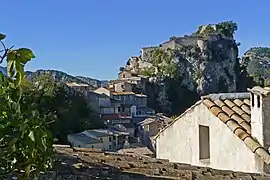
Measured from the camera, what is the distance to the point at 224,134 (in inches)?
289

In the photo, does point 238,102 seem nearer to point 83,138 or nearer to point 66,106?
point 83,138

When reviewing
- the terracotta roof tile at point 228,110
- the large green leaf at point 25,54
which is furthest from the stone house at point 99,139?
the large green leaf at point 25,54

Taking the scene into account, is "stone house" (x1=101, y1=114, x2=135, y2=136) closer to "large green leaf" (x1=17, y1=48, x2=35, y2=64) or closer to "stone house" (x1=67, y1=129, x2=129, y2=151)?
"stone house" (x1=67, y1=129, x2=129, y2=151)

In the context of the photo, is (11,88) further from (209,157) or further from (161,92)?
(161,92)

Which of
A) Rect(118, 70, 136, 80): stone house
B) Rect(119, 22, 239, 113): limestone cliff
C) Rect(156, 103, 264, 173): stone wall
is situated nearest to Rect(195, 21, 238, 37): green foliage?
Rect(119, 22, 239, 113): limestone cliff

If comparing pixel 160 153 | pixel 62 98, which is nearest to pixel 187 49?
pixel 62 98

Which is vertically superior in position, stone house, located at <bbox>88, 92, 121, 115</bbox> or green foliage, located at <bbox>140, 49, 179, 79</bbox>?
green foliage, located at <bbox>140, 49, 179, 79</bbox>

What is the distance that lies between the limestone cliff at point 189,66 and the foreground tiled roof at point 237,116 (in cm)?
7869

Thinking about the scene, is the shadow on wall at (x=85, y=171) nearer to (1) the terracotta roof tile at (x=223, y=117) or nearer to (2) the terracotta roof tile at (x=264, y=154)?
(2) the terracotta roof tile at (x=264, y=154)

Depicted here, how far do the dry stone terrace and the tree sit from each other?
8.42ft

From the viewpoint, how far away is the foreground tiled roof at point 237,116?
21.7 feet

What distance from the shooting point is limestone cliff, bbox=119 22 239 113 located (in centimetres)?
8881

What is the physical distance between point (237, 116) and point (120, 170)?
3039mm

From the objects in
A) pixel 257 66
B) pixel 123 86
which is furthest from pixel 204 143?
pixel 257 66
